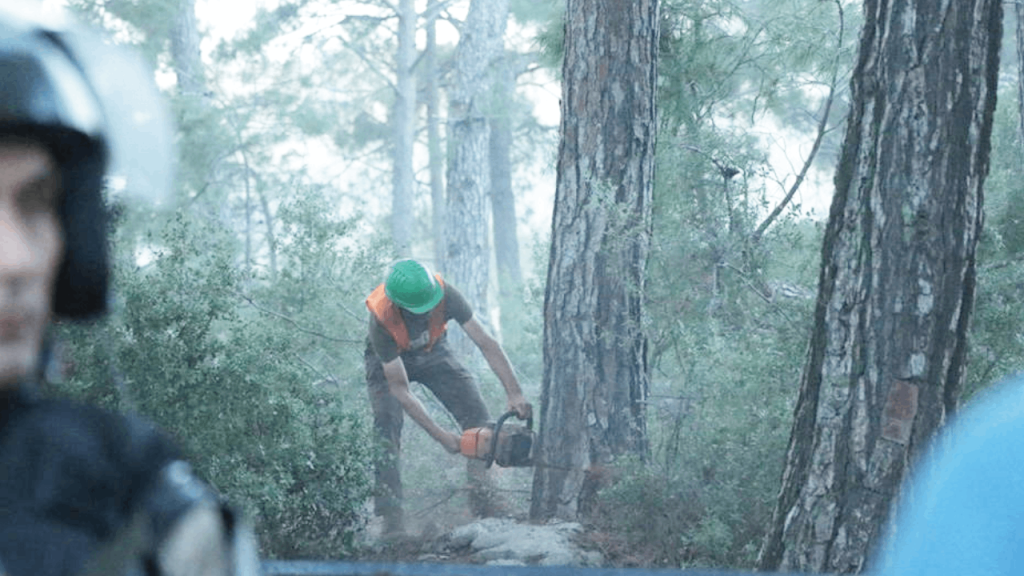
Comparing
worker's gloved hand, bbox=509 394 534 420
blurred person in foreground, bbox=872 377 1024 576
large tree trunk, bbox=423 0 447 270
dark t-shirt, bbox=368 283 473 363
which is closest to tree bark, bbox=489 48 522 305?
large tree trunk, bbox=423 0 447 270

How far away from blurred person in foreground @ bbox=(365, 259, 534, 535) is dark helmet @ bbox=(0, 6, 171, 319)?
21.6 ft

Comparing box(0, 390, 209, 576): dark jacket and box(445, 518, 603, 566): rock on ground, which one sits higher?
box(0, 390, 209, 576): dark jacket

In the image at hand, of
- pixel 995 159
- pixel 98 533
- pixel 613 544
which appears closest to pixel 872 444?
pixel 613 544

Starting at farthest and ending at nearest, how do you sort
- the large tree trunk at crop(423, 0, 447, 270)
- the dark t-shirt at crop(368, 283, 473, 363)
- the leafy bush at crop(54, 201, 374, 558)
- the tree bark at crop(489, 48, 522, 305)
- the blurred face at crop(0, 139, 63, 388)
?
the tree bark at crop(489, 48, 522, 305)
the large tree trunk at crop(423, 0, 447, 270)
the dark t-shirt at crop(368, 283, 473, 363)
the leafy bush at crop(54, 201, 374, 558)
the blurred face at crop(0, 139, 63, 388)

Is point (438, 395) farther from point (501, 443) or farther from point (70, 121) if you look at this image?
point (70, 121)

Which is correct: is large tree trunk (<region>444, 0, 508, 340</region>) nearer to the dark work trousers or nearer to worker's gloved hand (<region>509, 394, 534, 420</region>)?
the dark work trousers

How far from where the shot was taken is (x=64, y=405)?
2.78 ft

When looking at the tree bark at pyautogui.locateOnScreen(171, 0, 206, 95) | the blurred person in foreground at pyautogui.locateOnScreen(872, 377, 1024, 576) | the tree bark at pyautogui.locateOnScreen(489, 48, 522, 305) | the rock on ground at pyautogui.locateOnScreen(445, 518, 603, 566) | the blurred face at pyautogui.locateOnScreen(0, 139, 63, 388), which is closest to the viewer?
the blurred face at pyautogui.locateOnScreen(0, 139, 63, 388)

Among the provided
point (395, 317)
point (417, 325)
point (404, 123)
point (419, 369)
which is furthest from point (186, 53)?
point (395, 317)

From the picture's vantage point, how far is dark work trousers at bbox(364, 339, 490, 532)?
875 centimetres

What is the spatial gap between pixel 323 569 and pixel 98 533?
2.53 feet

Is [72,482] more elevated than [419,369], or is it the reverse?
[72,482]

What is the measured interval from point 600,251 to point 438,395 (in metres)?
1.68

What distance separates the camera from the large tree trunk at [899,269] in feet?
15.7
